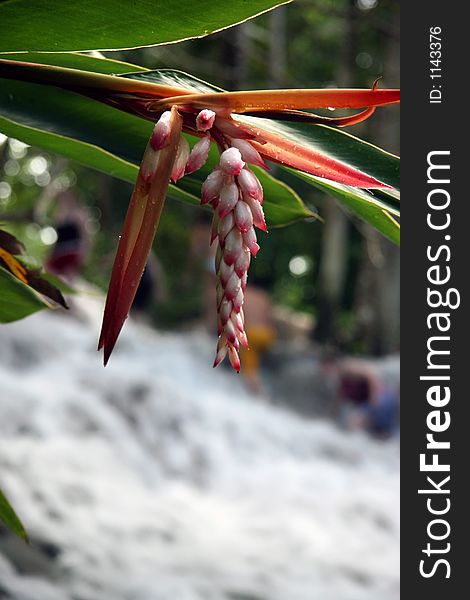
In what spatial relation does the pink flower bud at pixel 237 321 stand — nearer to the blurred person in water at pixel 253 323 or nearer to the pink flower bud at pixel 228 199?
the pink flower bud at pixel 228 199

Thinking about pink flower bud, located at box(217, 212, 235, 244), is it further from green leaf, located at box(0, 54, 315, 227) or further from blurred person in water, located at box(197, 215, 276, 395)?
blurred person in water, located at box(197, 215, 276, 395)

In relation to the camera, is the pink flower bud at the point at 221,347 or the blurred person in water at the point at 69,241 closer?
the pink flower bud at the point at 221,347

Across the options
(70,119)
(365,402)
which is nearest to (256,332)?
(365,402)

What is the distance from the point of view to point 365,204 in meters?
0.65

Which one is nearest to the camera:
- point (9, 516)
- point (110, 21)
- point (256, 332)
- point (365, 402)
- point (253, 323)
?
point (110, 21)

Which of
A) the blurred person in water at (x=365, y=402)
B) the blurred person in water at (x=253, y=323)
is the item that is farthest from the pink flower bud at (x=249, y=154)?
the blurred person in water at (x=253, y=323)

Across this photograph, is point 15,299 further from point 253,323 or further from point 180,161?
point 253,323

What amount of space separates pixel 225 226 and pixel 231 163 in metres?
0.04

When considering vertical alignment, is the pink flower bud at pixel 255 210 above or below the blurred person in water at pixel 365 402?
below

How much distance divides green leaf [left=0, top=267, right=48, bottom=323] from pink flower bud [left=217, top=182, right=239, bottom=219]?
0.35 m

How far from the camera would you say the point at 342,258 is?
25.5ft

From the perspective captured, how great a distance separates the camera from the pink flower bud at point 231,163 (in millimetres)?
495

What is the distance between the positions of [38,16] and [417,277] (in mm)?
578

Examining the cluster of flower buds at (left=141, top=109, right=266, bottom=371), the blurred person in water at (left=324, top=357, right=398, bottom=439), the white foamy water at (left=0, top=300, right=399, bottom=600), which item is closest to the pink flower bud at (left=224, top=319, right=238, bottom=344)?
the cluster of flower buds at (left=141, top=109, right=266, bottom=371)
